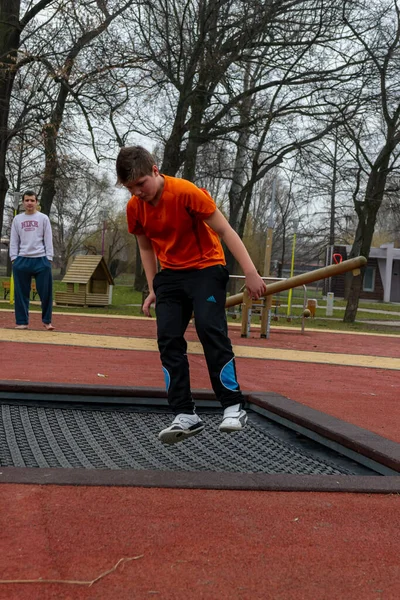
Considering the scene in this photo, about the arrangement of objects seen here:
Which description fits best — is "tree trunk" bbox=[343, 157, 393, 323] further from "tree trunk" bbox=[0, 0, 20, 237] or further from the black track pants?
the black track pants

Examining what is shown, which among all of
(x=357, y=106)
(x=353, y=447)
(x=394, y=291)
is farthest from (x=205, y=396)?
(x=394, y=291)

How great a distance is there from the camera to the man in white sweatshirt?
9633 mm

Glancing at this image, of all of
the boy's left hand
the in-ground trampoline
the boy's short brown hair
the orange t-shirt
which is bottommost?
the in-ground trampoline

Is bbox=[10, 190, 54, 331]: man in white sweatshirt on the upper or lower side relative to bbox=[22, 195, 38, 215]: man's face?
lower

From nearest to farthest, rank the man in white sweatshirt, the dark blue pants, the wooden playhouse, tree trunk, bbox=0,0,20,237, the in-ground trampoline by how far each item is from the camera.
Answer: the in-ground trampoline, the man in white sweatshirt, the dark blue pants, tree trunk, bbox=0,0,20,237, the wooden playhouse

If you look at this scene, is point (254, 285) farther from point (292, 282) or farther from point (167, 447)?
point (292, 282)

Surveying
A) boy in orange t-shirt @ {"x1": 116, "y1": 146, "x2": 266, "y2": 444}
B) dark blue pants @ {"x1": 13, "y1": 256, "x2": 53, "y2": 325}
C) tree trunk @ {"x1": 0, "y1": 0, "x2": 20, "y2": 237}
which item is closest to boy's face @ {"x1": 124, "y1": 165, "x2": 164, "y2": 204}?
boy in orange t-shirt @ {"x1": 116, "y1": 146, "x2": 266, "y2": 444}

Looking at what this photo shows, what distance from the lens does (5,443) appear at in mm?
3764

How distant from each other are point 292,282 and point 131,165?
6477 mm

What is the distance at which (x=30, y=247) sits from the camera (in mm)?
9711

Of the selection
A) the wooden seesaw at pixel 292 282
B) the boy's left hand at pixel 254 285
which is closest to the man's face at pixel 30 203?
Answer: the wooden seesaw at pixel 292 282

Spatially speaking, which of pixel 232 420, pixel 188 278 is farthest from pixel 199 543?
pixel 188 278

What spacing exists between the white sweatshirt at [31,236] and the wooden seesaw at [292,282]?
2.60m

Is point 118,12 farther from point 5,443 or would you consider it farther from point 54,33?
point 5,443
